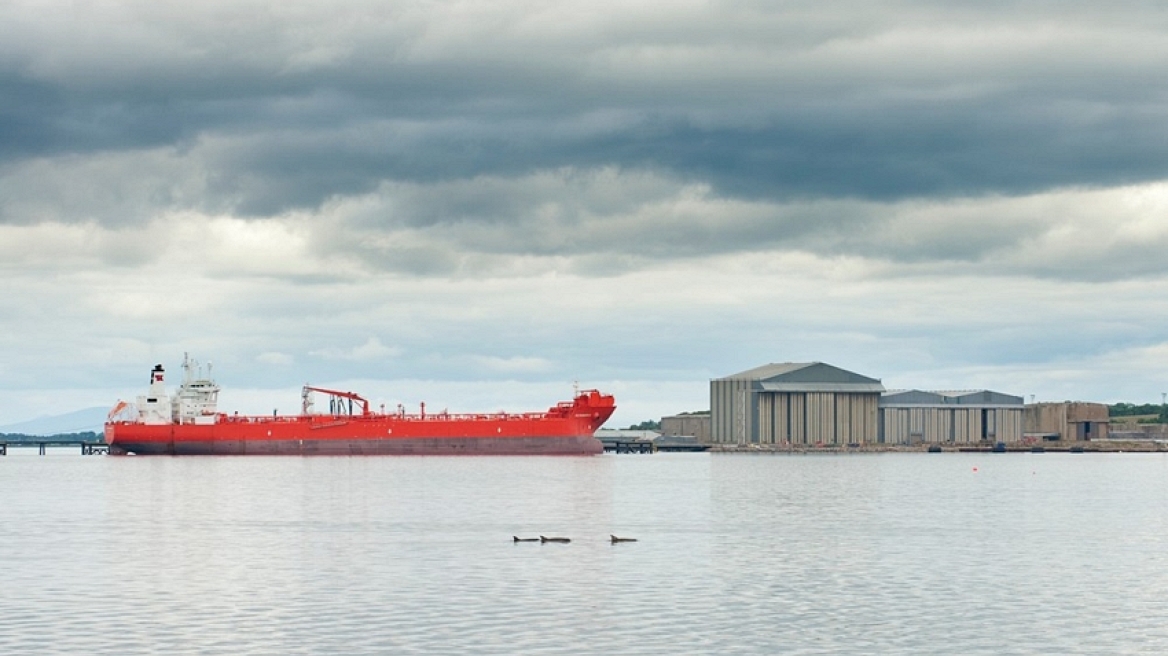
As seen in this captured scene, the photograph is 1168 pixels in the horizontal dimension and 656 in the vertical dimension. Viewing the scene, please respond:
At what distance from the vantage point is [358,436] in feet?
650

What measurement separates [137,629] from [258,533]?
→ 31757 millimetres

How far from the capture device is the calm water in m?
40.1

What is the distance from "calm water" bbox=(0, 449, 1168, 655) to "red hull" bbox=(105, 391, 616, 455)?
86.9 meters

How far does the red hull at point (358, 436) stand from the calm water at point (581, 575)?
8685cm

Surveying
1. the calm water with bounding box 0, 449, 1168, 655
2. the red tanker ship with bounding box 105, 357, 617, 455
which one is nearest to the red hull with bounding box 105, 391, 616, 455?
the red tanker ship with bounding box 105, 357, 617, 455

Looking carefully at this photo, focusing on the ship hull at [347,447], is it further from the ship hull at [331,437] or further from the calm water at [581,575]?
the calm water at [581,575]

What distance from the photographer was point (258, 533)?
239 ft

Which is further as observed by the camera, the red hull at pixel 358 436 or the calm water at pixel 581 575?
the red hull at pixel 358 436

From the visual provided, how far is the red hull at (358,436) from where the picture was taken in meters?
194

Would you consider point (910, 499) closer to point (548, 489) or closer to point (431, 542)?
point (548, 489)

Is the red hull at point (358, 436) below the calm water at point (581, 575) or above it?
above

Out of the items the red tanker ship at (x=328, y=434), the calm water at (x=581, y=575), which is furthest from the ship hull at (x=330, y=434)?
the calm water at (x=581, y=575)

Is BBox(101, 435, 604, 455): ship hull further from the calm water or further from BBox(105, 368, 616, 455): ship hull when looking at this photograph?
the calm water

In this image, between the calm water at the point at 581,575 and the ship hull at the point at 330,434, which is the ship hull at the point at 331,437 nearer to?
the ship hull at the point at 330,434
